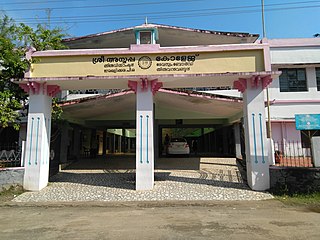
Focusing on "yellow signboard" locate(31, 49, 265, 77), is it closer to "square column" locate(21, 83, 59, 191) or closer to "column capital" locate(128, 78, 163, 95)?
"column capital" locate(128, 78, 163, 95)

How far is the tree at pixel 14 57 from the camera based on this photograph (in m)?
9.02

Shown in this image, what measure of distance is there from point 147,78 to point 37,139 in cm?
440

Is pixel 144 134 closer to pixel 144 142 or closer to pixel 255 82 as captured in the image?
pixel 144 142

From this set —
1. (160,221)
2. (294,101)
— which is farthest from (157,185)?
(294,101)

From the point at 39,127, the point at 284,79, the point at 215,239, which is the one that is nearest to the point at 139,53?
the point at 39,127

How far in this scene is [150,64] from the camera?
8977mm

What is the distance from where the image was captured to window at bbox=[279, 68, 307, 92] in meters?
14.2

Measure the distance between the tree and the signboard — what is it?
959 cm

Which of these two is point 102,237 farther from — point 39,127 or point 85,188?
point 39,127

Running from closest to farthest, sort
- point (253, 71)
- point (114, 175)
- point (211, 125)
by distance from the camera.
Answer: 1. point (253, 71)
2. point (114, 175)
3. point (211, 125)

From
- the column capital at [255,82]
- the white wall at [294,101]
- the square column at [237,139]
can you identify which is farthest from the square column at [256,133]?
the white wall at [294,101]

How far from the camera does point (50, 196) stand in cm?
816

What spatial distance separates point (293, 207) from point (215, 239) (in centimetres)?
357

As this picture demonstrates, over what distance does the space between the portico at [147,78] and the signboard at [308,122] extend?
4.28ft
